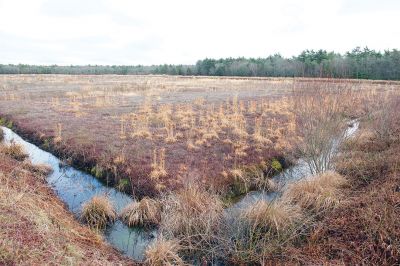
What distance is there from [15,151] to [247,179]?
9.65 m

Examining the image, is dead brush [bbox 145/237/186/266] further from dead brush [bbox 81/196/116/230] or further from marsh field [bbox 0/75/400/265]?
dead brush [bbox 81/196/116/230]

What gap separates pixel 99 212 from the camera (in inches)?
358

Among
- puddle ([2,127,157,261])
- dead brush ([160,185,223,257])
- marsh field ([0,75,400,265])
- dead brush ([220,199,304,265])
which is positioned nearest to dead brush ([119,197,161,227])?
marsh field ([0,75,400,265])

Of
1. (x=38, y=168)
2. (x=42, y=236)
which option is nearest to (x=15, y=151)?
(x=38, y=168)

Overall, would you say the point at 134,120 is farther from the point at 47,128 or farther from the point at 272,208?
the point at 272,208

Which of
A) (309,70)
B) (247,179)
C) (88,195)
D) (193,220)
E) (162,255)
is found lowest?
(88,195)

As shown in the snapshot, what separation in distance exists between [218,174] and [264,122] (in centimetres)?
1012

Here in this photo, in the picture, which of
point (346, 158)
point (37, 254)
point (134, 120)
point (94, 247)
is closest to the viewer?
point (37, 254)

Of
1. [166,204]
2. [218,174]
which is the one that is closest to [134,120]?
[218,174]

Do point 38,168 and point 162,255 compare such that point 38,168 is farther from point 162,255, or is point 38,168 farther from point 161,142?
point 162,255

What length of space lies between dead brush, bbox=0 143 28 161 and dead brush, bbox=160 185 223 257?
25.9 feet

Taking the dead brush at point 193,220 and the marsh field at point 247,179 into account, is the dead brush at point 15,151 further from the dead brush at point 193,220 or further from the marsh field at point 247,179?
the dead brush at point 193,220

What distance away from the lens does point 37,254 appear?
570 cm

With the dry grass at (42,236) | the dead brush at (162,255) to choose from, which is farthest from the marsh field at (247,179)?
the dry grass at (42,236)
